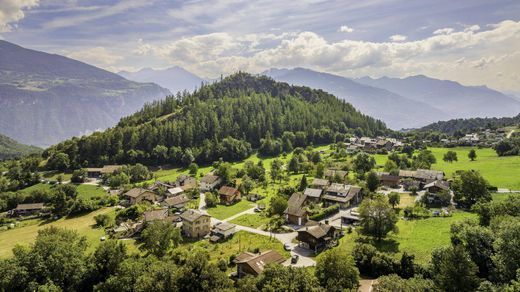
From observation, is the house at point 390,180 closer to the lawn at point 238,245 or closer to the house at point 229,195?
the house at point 229,195

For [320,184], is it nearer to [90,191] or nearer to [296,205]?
[296,205]

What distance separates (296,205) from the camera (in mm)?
61500

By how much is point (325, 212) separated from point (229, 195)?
78.6 feet

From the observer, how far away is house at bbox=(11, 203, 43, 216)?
7449cm

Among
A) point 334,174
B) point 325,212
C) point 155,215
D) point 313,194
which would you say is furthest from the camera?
point 334,174

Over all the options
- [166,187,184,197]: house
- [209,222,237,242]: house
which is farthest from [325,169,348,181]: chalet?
[166,187,184,197]: house

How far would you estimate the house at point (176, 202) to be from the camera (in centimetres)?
6956

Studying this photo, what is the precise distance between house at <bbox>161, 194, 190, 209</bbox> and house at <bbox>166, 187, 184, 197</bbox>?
536 cm

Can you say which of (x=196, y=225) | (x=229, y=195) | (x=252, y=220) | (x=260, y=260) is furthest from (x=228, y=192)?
(x=260, y=260)

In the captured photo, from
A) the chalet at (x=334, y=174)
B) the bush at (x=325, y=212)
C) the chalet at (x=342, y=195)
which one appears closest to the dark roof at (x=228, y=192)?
the chalet at (x=342, y=195)

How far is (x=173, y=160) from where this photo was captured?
385 ft

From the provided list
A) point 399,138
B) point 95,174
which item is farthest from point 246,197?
point 399,138

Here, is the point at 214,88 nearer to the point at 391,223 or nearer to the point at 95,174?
the point at 95,174

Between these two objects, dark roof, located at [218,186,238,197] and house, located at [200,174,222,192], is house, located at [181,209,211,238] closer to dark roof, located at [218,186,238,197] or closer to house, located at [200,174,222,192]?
dark roof, located at [218,186,238,197]
